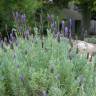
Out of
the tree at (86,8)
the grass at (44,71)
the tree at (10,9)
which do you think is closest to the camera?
the grass at (44,71)

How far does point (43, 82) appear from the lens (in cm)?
312

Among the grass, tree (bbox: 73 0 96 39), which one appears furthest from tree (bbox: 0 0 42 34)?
tree (bbox: 73 0 96 39)

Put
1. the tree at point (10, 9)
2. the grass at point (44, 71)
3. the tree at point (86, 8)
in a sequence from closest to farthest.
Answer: the grass at point (44, 71) → the tree at point (10, 9) → the tree at point (86, 8)

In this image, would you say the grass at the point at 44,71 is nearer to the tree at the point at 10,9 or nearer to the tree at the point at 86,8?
the tree at the point at 10,9

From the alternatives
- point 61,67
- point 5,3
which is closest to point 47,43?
point 61,67

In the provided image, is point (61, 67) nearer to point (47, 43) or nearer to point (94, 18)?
point (47, 43)

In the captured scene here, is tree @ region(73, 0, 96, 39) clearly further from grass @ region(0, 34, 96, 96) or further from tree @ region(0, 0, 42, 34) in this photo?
grass @ region(0, 34, 96, 96)

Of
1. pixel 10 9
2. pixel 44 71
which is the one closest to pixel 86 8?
pixel 10 9

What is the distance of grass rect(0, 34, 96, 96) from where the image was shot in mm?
3098

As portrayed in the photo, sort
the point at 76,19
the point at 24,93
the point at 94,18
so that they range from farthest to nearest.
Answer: the point at 94,18 < the point at 76,19 < the point at 24,93

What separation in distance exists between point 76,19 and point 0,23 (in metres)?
14.3

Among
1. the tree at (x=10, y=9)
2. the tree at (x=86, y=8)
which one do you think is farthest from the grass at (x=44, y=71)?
the tree at (x=86, y=8)

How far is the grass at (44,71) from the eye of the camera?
10.2ft

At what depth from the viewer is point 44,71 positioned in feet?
10.6
